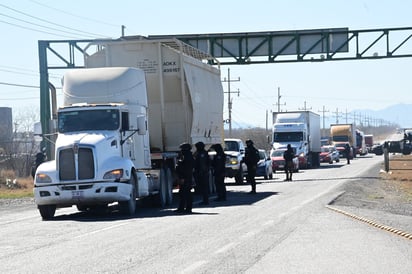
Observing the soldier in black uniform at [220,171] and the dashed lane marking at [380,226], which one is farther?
the soldier in black uniform at [220,171]

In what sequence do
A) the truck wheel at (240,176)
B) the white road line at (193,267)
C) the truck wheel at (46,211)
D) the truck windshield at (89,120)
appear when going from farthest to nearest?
the truck wheel at (240,176) → the truck windshield at (89,120) → the truck wheel at (46,211) → the white road line at (193,267)

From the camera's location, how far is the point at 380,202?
1068 inches

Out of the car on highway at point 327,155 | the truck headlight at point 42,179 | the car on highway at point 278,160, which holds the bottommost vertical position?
the car on highway at point 327,155

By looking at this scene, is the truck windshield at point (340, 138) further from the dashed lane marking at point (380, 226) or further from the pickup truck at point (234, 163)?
the dashed lane marking at point (380, 226)

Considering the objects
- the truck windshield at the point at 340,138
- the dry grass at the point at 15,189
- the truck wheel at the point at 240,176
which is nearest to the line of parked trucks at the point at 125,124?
the truck wheel at the point at 240,176

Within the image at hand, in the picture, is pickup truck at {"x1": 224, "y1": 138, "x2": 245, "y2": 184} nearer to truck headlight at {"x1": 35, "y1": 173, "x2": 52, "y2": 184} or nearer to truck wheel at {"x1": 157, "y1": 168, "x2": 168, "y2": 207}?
truck wheel at {"x1": 157, "y1": 168, "x2": 168, "y2": 207}

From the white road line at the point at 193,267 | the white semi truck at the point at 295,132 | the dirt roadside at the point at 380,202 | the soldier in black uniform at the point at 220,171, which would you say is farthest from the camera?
the white semi truck at the point at 295,132

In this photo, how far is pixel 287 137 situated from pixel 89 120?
36090 millimetres

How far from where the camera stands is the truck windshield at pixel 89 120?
75.7ft

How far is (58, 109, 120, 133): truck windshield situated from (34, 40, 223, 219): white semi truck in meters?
0.03

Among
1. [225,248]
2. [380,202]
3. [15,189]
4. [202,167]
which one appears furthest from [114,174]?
[15,189]

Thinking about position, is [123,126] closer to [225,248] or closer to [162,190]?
[162,190]

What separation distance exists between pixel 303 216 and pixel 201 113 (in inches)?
417

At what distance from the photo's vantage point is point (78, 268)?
1216cm
